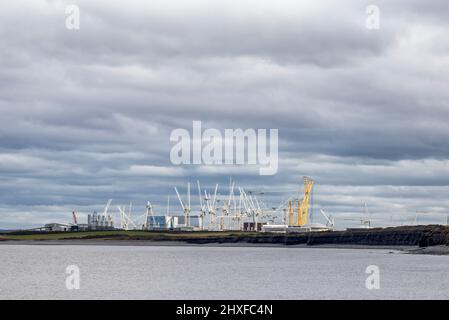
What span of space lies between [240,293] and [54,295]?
2123 cm

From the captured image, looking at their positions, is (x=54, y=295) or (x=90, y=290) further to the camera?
(x=90, y=290)

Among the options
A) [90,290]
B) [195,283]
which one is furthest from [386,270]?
[90,290]

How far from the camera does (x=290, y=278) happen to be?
12494cm

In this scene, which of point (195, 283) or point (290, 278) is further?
point (290, 278)

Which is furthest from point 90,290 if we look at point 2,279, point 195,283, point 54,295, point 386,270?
point 386,270

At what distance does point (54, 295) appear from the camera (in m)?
98.6
